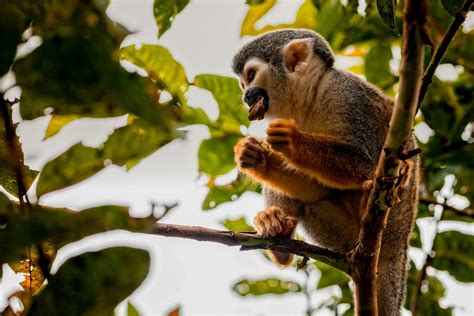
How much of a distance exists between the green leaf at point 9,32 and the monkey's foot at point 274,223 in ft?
9.19

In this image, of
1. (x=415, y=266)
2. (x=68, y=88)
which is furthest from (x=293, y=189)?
(x=68, y=88)

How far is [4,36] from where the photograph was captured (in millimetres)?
1083

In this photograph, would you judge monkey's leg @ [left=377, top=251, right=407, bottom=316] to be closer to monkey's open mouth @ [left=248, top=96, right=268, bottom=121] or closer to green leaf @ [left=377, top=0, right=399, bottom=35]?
monkey's open mouth @ [left=248, top=96, right=268, bottom=121]

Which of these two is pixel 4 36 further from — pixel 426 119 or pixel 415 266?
pixel 415 266

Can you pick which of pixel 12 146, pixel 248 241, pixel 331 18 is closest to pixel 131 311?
pixel 248 241

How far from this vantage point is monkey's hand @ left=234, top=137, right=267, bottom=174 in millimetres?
3990

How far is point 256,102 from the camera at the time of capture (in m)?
4.40

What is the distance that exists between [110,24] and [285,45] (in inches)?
135

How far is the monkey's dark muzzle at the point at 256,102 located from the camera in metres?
A: 4.31

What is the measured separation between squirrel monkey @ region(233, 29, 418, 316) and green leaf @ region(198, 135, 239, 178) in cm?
29

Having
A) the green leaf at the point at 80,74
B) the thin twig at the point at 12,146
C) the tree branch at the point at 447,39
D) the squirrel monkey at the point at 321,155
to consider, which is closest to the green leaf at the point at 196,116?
the squirrel monkey at the point at 321,155

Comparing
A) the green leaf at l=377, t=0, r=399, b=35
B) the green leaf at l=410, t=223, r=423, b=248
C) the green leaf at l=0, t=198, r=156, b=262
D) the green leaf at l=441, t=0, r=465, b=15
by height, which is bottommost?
the green leaf at l=410, t=223, r=423, b=248

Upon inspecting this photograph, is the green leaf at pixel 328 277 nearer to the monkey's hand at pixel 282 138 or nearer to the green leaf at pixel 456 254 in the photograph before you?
the green leaf at pixel 456 254

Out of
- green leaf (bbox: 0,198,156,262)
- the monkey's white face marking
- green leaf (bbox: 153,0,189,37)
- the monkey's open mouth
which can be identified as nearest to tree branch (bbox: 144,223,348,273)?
green leaf (bbox: 153,0,189,37)
